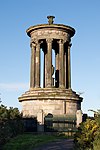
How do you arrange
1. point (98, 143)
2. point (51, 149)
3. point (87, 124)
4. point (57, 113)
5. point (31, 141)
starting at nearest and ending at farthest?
point (98, 143) → point (87, 124) → point (51, 149) → point (31, 141) → point (57, 113)

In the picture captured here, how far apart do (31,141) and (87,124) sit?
9483 millimetres

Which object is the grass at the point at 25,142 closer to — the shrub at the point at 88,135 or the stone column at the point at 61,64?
the shrub at the point at 88,135

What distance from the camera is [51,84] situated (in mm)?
45500

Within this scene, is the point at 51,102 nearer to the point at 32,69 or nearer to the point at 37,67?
the point at 37,67

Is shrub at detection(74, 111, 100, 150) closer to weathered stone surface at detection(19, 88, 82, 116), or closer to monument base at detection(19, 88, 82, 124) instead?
monument base at detection(19, 88, 82, 124)

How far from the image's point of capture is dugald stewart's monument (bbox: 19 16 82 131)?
41750 mm

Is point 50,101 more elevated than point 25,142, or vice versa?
point 50,101

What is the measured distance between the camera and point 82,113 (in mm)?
41844

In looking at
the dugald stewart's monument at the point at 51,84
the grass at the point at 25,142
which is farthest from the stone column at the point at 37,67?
the grass at the point at 25,142

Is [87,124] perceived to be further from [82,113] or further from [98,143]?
[82,113]

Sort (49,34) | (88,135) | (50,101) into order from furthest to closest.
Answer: (49,34) < (50,101) < (88,135)

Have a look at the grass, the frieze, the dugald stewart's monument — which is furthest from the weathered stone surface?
the grass

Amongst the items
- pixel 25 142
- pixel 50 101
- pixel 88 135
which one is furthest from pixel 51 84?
pixel 88 135

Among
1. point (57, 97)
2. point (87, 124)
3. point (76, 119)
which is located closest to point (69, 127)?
point (76, 119)
